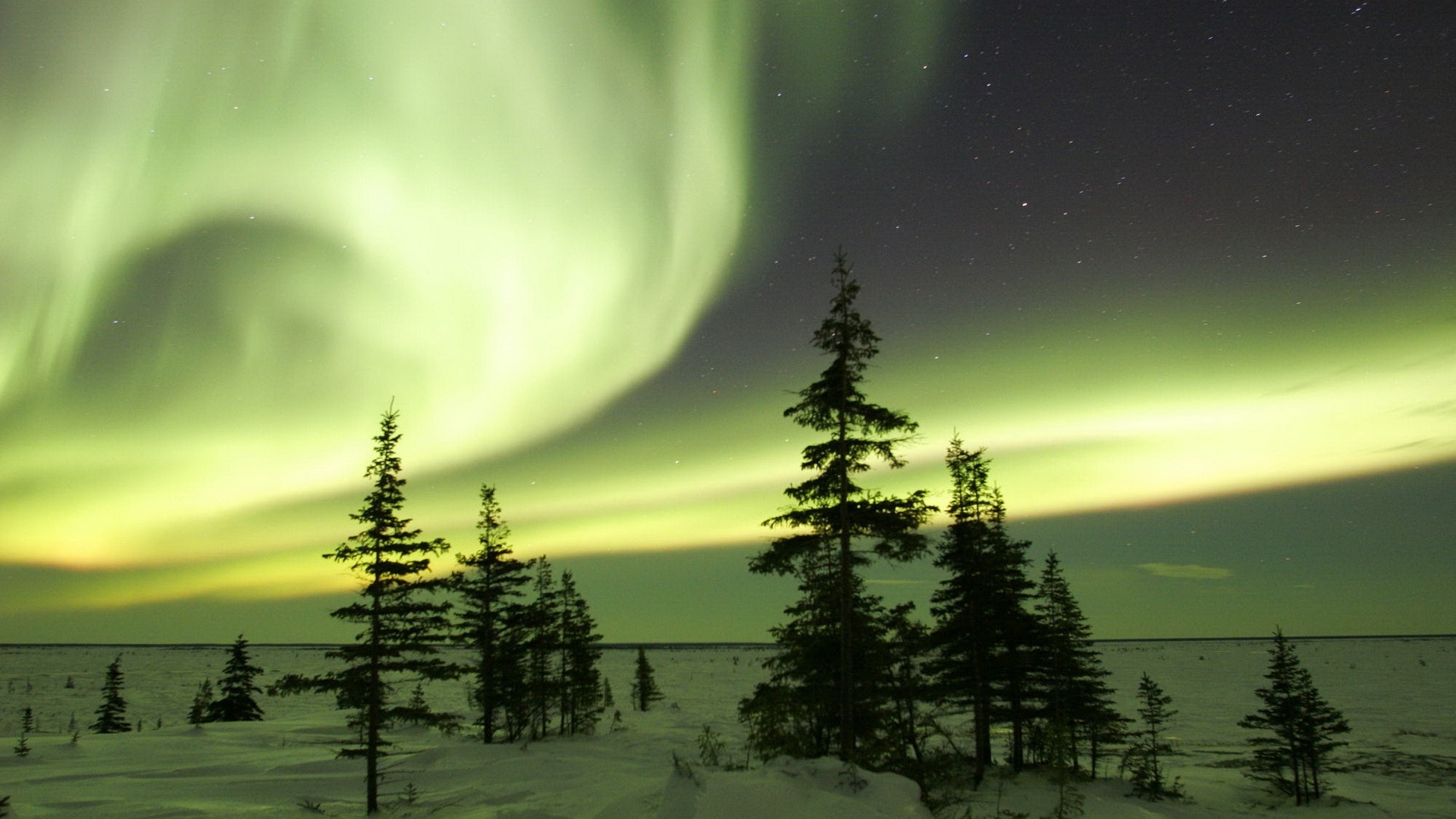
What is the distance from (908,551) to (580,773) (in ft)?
49.7

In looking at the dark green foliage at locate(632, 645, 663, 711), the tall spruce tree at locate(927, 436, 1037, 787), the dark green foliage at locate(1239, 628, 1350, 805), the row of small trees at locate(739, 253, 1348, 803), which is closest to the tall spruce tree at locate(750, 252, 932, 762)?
the row of small trees at locate(739, 253, 1348, 803)

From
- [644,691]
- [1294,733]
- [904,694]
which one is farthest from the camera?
[644,691]

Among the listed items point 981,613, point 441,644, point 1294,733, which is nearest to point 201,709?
point 441,644

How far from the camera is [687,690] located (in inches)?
3206

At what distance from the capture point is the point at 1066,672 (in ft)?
102

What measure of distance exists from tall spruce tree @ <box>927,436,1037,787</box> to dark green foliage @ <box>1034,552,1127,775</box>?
0.99 m

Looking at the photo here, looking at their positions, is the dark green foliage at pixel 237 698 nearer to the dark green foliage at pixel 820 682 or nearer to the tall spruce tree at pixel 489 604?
the tall spruce tree at pixel 489 604

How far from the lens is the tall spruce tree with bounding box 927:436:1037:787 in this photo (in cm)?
2916

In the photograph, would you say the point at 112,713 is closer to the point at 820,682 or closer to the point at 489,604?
the point at 489,604

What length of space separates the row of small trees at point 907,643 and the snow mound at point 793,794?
328 centimetres

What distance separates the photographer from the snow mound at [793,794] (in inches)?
524

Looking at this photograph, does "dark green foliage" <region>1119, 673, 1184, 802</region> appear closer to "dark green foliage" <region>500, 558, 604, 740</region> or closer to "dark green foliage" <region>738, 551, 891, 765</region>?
"dark green foliage" <region>738, 551, 891, 765</region>

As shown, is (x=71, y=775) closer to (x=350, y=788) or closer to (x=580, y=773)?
(x=350, y=788)

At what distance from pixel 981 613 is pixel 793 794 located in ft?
59.8
